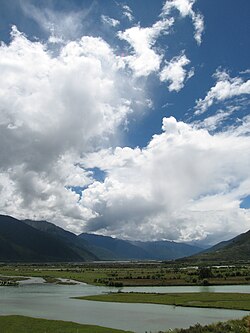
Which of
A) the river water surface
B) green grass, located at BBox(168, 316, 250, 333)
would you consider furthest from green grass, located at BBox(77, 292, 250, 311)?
green grass, located at BBox(168, 316, 250, 333)

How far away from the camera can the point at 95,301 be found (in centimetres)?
8569

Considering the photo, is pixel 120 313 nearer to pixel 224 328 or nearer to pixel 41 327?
pixel 41 327

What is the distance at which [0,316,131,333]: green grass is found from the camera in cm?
5206

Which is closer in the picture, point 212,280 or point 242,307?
point 242,307

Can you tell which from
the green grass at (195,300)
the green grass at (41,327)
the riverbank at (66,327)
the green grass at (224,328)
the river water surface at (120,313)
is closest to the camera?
the green grass at (224,328)

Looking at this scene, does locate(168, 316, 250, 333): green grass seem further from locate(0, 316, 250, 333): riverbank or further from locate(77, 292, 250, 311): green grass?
locate(77, 292, 250, 311): green grass

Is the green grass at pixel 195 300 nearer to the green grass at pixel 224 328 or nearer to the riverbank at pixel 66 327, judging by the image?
the riverbank at pixel 66 327

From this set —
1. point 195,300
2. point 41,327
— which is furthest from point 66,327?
point 195,300

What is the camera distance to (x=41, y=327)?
5453 cm

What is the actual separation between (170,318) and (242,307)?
17458 mm

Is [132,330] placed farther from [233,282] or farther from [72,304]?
[233,282]

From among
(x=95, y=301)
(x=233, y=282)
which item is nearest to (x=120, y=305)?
(x=95, y=301)

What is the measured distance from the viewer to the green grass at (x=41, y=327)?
52.1 m

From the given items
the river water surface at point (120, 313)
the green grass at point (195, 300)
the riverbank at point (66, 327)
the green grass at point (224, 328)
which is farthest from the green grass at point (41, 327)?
the green grass at point (195, 300)
